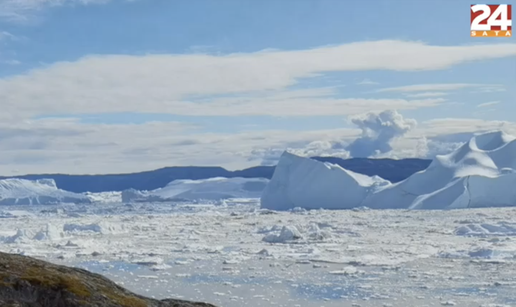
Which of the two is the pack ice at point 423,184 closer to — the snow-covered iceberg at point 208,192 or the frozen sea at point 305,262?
the frozen sea at point 305,262

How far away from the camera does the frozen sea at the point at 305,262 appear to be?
376 inches

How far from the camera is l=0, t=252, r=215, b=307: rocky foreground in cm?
282

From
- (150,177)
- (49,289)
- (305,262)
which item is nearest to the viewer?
(49,289)

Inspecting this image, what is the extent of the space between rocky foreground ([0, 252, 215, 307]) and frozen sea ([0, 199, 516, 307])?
231 inches

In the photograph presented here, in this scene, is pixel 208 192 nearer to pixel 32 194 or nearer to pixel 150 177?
pixel 32 194

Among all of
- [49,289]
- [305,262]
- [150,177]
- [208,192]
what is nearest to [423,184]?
[305,262]

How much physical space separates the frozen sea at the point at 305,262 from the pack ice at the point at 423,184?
10.4 metres

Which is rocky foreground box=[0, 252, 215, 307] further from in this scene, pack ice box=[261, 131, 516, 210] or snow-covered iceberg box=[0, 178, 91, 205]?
snow-covered iceberg box=[0, 178, 91, 205]

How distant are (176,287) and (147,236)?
11.5 m

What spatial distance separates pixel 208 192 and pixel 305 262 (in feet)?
172

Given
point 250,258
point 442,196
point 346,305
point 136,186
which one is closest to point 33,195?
point 136,186

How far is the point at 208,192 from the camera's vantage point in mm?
65750

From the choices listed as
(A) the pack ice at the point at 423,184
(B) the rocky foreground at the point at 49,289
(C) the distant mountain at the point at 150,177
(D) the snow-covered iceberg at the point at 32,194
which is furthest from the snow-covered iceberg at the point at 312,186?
(C) the distant mountain at the point at 150,177

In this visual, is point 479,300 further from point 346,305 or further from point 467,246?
point 467,246
